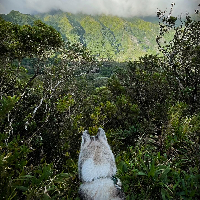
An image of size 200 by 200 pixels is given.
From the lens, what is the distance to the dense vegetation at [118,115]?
263 centimetres

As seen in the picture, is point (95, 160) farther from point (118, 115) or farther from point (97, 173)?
point (118, 115)

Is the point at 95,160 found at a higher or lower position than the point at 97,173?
higher

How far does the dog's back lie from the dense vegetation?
0.37 m

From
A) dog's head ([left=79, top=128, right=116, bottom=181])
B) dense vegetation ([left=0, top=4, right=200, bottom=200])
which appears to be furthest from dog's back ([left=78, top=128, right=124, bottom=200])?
dense vegetation ([left=0, top=4, right=200, bottom=200])

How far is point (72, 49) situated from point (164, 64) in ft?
17.8

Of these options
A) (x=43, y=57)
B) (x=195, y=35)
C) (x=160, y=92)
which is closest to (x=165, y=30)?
(x=195, y=35)

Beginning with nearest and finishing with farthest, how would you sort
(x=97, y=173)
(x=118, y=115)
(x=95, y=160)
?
(x=97, y=173)
(x=95, y=160)
(x=118, y=115)

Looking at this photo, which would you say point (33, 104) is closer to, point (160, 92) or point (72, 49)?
point (72, 49)

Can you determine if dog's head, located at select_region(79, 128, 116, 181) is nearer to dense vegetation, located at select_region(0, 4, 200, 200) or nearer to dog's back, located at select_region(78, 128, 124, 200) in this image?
dog's back, located at select_region(78, 128, 124, 200)

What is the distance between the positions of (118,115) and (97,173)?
535 centimetres

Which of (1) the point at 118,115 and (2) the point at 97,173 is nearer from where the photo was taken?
(2) the point at 97,173

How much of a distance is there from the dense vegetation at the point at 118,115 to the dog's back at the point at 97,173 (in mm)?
366

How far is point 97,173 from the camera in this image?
85.8 inches

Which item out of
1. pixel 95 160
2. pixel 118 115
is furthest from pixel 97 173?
pixel 118 115
